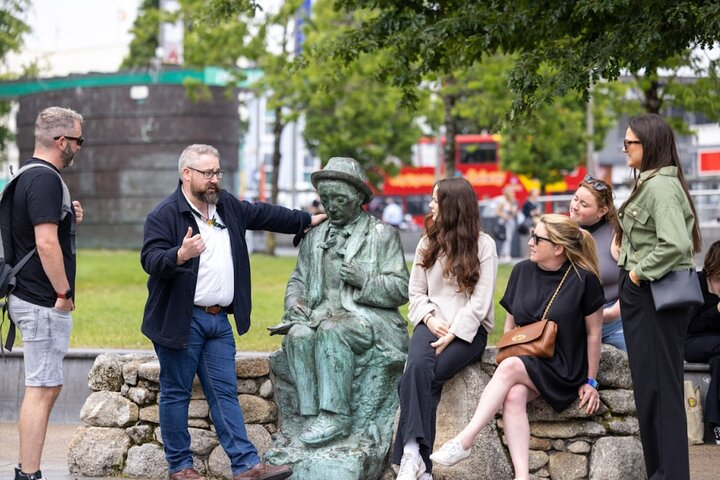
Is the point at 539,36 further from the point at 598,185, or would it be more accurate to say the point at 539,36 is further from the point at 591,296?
the point at 591,296

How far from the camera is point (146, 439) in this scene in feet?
22.9

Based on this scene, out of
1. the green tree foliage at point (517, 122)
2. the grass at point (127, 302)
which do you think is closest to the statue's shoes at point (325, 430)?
the grass at point (127, 302)

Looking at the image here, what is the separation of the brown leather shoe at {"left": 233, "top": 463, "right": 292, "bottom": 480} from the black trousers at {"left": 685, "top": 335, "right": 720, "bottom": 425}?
3236 millimetres

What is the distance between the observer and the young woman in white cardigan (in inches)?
243

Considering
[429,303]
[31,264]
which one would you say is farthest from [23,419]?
[429,303]

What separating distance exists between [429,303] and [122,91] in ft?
62.0

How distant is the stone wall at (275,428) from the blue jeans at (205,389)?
0.45m

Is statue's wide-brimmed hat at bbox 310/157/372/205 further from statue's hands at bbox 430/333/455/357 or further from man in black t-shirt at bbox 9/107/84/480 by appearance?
man in black t-shirt at bbox 9/107/84/480

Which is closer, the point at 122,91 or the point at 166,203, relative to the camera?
the point at 166,203

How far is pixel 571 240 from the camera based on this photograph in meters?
6.32

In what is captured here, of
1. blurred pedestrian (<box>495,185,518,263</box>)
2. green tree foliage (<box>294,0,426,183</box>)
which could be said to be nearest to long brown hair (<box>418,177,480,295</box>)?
blurred pedestrian (<box>495,185,518,263</box>)

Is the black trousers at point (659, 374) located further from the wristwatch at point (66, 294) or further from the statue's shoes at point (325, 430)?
the wristwatch at point (66, 294)

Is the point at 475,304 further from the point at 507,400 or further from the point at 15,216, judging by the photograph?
the point at 15,216

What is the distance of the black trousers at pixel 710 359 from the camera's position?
7949 millimetres
